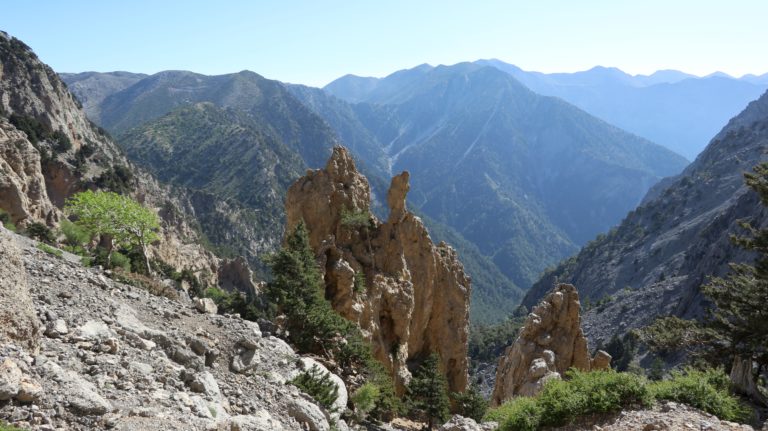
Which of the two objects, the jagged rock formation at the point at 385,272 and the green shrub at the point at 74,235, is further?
the green shrub at the point at 74,235

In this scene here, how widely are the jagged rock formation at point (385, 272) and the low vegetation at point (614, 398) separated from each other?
20.7 metres

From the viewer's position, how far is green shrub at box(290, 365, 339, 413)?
19766mm

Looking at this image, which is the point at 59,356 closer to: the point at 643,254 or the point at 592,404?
the point at 592,404

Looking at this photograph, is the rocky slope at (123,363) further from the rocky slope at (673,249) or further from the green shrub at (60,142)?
the rocky slope at (673,249)

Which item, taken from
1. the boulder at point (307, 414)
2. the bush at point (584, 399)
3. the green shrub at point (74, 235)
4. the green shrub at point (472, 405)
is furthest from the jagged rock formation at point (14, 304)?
the green shrub at point (74, 235)

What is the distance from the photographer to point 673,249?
140 m

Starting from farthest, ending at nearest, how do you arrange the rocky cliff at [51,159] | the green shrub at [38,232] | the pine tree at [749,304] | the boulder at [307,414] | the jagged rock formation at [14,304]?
the rocky cliff at [51,159] → the green shrub at [38,232] → the pine tree at [749,304] → the boulder at [307,414] → the jagged rock formation at [14,304]

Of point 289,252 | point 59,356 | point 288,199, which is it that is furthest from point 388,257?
point 59,356

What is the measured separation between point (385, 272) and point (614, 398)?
87.5 feet

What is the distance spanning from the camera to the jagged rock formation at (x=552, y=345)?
132 feet

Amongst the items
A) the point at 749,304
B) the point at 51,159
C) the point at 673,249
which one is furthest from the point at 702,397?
the point at 673,249

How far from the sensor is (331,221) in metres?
41.8

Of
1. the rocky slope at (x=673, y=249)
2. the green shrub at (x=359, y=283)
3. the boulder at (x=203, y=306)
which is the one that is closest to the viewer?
the boulder at (x=203, y=306)

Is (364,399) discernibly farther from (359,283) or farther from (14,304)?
(14,304)
